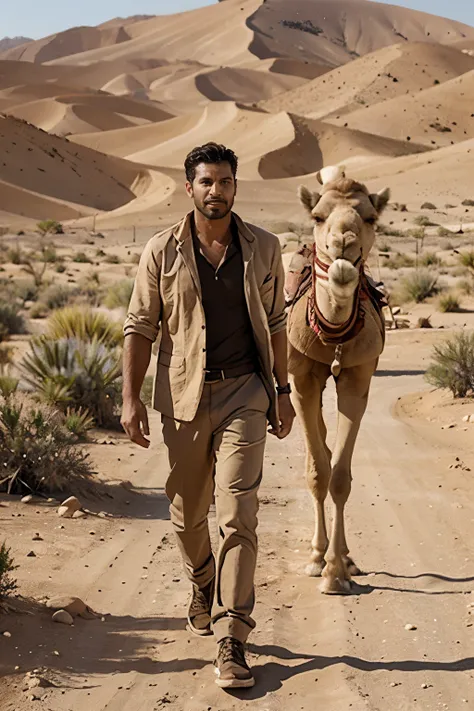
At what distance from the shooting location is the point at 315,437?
7066 mm

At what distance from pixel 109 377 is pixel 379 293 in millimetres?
5034

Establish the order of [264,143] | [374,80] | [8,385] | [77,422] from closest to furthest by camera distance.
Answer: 1. [77,422]
2. [8,385]
3. [264,143]
4. [374,80]

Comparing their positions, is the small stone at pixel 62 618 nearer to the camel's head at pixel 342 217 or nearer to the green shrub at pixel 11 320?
the camel's head at pixel 342 217

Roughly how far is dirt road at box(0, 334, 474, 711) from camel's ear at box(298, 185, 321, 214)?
2251 mm

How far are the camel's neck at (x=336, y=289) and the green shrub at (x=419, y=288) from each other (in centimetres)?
1939

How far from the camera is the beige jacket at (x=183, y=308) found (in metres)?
5.21

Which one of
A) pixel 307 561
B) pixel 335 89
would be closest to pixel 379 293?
pixel 307 561

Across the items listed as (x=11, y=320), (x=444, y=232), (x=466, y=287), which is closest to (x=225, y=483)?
(x=11, y=320)

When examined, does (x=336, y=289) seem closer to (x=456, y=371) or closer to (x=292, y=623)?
(x=292, y=623)

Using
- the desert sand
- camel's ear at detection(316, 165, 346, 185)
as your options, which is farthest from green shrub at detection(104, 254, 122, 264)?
camel's ear at detection(316, 165, 346, 185)

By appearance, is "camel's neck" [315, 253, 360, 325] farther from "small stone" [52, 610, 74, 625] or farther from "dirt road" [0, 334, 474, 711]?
"small stone" [52, 610, 74, 625]

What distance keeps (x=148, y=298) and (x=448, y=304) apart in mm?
18566

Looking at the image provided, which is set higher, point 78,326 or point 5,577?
point 78,326

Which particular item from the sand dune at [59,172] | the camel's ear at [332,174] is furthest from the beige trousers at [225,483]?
the sand dune at [59,172]
